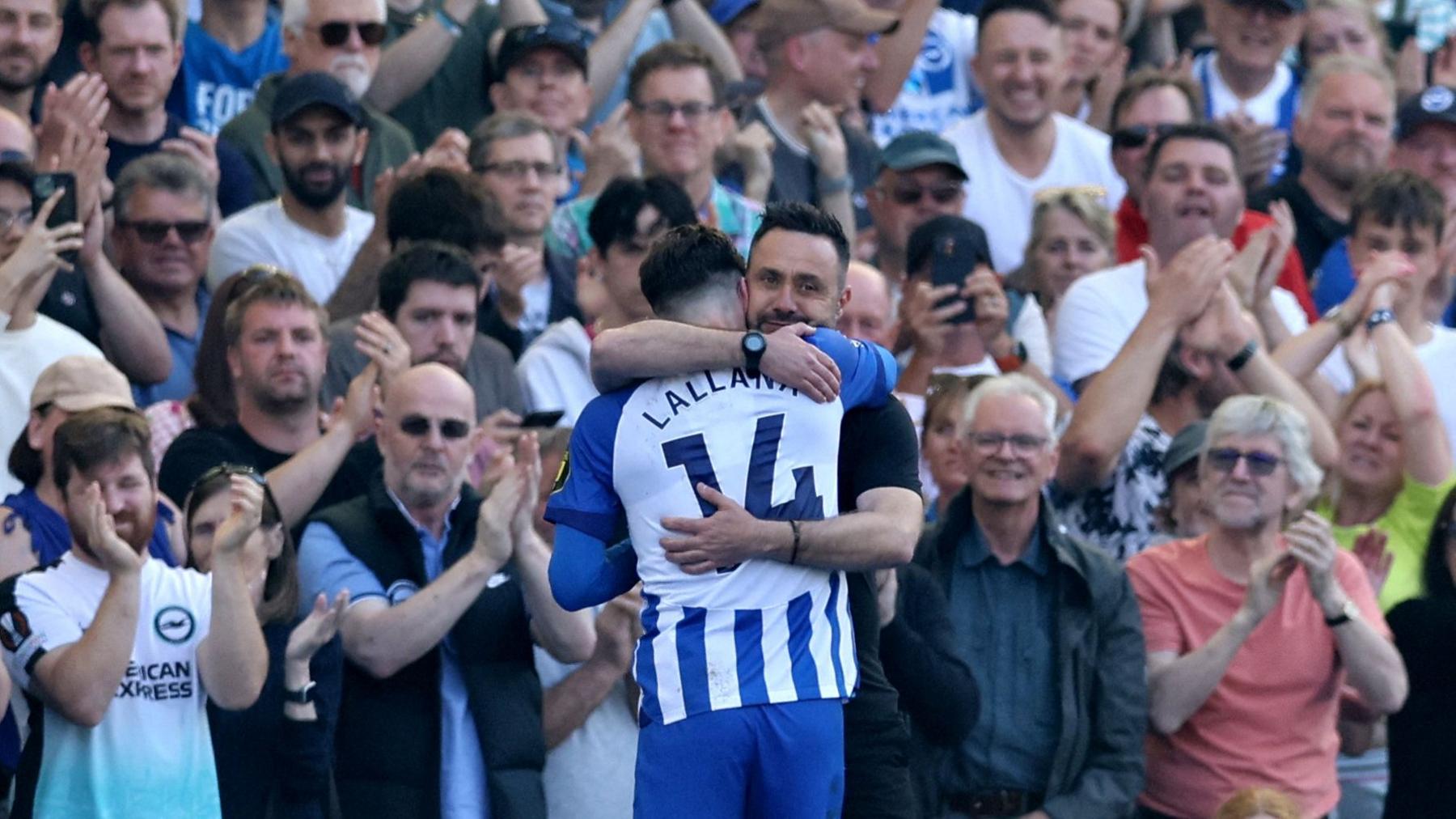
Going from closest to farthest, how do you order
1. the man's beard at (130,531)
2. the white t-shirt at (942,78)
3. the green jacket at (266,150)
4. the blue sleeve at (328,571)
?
the man's beard at (130,531) → the blue sleeve at (328,571) → the green jacket at (266,150) → the white t-shirt at (942,78)

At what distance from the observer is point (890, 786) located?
6.84m

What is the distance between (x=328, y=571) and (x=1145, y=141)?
5.09 meters

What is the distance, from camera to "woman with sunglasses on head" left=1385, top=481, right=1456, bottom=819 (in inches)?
341

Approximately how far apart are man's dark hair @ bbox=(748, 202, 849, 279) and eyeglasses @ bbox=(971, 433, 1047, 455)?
6.76 ft

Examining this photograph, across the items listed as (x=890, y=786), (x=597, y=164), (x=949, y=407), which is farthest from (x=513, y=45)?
(x=890, y=786)

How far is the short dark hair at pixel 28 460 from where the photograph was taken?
771 centimetres

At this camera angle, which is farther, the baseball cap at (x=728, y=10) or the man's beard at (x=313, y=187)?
the baseball cap at (x=728, y=10)

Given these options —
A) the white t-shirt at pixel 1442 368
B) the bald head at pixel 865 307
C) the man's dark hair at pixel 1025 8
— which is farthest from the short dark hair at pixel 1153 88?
the bald head at pixel 865 307

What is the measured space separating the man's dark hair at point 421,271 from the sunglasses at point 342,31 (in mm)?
2034

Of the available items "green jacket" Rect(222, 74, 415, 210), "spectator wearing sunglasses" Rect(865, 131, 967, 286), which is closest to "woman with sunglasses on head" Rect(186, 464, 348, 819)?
"green jacket" Rect(222, 74, 415, 210)

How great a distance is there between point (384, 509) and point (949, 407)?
2196mm

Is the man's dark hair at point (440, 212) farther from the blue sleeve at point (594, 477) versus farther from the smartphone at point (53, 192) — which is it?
the blue sleeve at point (594, 477)

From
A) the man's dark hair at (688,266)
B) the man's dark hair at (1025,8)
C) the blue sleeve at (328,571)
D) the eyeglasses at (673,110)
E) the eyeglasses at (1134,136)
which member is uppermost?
the man's dark hair at (1025,8)

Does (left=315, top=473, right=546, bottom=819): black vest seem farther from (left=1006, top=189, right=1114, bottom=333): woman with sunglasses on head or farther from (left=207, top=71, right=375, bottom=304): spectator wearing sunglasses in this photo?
(left=1006, top=189, right=1114, bottom=333): woman with sunglasses on head
